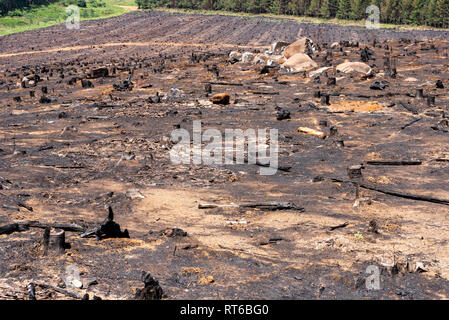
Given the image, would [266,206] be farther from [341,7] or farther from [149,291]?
[341,7]

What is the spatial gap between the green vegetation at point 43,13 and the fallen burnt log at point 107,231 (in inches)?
2121

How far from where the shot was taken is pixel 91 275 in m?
6.15

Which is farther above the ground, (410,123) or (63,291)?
(410,123)

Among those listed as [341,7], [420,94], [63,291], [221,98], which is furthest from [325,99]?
[341,7]

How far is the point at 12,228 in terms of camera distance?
7.46 meters

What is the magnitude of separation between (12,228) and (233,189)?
4654 mm

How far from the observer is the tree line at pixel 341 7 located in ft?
202

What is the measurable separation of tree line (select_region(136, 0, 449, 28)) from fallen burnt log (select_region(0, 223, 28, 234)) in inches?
2568

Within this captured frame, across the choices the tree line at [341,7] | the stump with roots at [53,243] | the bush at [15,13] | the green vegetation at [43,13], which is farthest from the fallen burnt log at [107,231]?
the bush at [15,13]

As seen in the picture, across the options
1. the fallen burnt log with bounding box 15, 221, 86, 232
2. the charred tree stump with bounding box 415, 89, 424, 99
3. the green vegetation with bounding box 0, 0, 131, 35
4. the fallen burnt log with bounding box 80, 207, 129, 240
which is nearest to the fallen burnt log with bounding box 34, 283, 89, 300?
the fallen burnt log with bounding box 80, 207, 129, 240

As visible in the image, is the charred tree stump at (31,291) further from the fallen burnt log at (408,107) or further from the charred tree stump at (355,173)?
the fallen burnt log at (408,107)

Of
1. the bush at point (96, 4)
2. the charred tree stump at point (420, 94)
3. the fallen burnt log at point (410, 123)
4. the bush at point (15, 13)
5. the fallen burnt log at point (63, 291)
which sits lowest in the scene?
the fallen burnt log at point (63, 291)

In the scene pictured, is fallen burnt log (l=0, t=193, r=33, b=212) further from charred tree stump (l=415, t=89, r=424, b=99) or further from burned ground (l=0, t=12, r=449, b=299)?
charred tree stump (l=415, t=89, r=424, b=99)

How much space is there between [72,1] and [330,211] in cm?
8023
